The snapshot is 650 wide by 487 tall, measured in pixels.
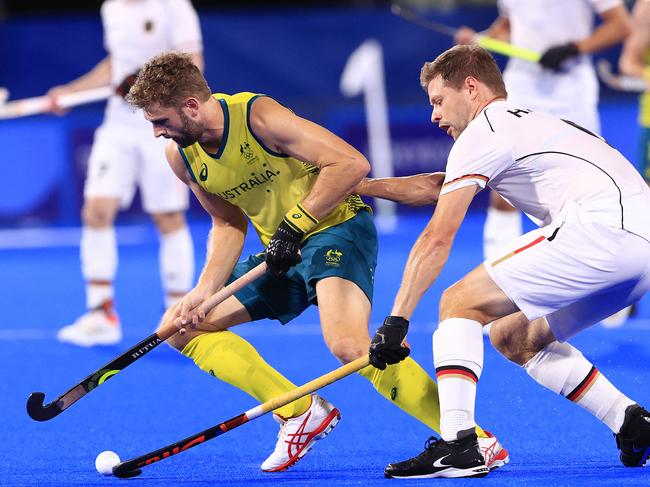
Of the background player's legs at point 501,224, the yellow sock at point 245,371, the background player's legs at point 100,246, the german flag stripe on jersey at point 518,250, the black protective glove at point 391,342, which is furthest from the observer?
the background player's legs at point 100,246

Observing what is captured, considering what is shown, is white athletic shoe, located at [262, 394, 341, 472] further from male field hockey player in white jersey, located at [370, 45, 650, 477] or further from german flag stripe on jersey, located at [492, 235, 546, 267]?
german flag stripe on jersey, located at [492, 235, 546, 267]

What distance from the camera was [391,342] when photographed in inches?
146

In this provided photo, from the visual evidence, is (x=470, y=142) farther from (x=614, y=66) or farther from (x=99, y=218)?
(x=614, y=66)

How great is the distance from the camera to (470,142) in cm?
380

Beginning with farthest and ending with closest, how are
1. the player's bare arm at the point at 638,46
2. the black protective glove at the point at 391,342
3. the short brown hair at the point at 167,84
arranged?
1. the player's bare arm at the point at 638,46
2. the short brown hair at the point at 167,84
3. the black protective glove at the point at 391,342

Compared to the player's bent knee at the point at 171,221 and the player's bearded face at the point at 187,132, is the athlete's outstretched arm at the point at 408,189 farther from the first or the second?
the player's bent knee at the point at 171,221

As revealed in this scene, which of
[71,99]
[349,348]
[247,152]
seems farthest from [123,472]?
[71,99]

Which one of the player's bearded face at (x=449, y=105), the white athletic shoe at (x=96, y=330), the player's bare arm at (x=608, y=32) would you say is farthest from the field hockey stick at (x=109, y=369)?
the player's bare arm at (x=608, y=32)

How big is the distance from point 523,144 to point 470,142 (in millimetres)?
182

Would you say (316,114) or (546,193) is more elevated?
(316,114)

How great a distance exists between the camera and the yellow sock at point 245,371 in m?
4.24

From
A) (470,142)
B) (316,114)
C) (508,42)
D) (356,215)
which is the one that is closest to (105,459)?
(356,215)

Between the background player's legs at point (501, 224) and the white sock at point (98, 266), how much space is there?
6.88 feet

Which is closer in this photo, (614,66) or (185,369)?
(185,369)
